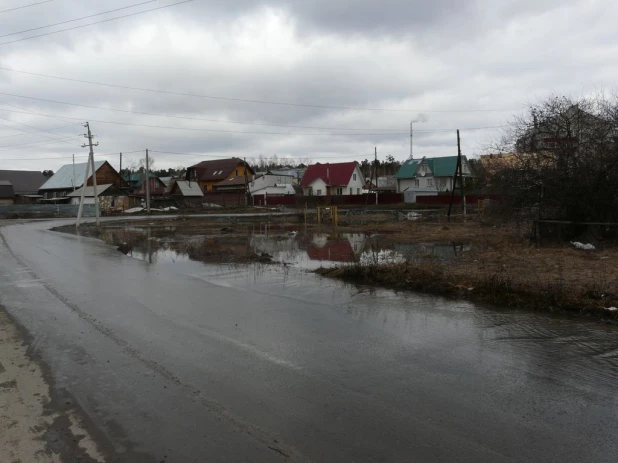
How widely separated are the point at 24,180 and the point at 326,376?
111m

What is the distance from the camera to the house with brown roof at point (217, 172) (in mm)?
95662

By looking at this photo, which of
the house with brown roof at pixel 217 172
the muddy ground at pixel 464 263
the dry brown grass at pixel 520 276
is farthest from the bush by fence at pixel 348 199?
the dry brown grass at pixel 520 276

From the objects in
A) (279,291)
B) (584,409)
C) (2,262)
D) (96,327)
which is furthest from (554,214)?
(2,262)

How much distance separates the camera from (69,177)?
3361 inches

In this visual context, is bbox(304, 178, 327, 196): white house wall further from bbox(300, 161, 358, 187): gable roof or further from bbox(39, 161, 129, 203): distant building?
bbox(39, 161, 129, 203): distant building

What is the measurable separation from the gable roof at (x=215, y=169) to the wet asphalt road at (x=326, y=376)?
3473 inches

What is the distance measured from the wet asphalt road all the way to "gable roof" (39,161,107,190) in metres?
81.9

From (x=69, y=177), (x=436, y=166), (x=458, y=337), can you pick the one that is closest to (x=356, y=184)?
(x=436, y=166)

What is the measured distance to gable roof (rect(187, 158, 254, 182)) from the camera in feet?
316

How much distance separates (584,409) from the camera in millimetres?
4492

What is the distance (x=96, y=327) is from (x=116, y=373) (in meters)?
2.27

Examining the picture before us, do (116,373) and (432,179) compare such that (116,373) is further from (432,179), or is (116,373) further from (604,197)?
(432,179)

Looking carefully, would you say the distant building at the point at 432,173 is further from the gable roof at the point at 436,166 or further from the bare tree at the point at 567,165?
the bare tree at the point at 567,165

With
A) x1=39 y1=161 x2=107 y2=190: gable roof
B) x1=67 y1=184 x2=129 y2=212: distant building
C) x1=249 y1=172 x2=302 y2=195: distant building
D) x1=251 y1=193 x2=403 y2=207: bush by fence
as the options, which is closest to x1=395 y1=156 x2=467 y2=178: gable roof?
x1=251 y1=193 x2=403 y2=207: bush by fence
